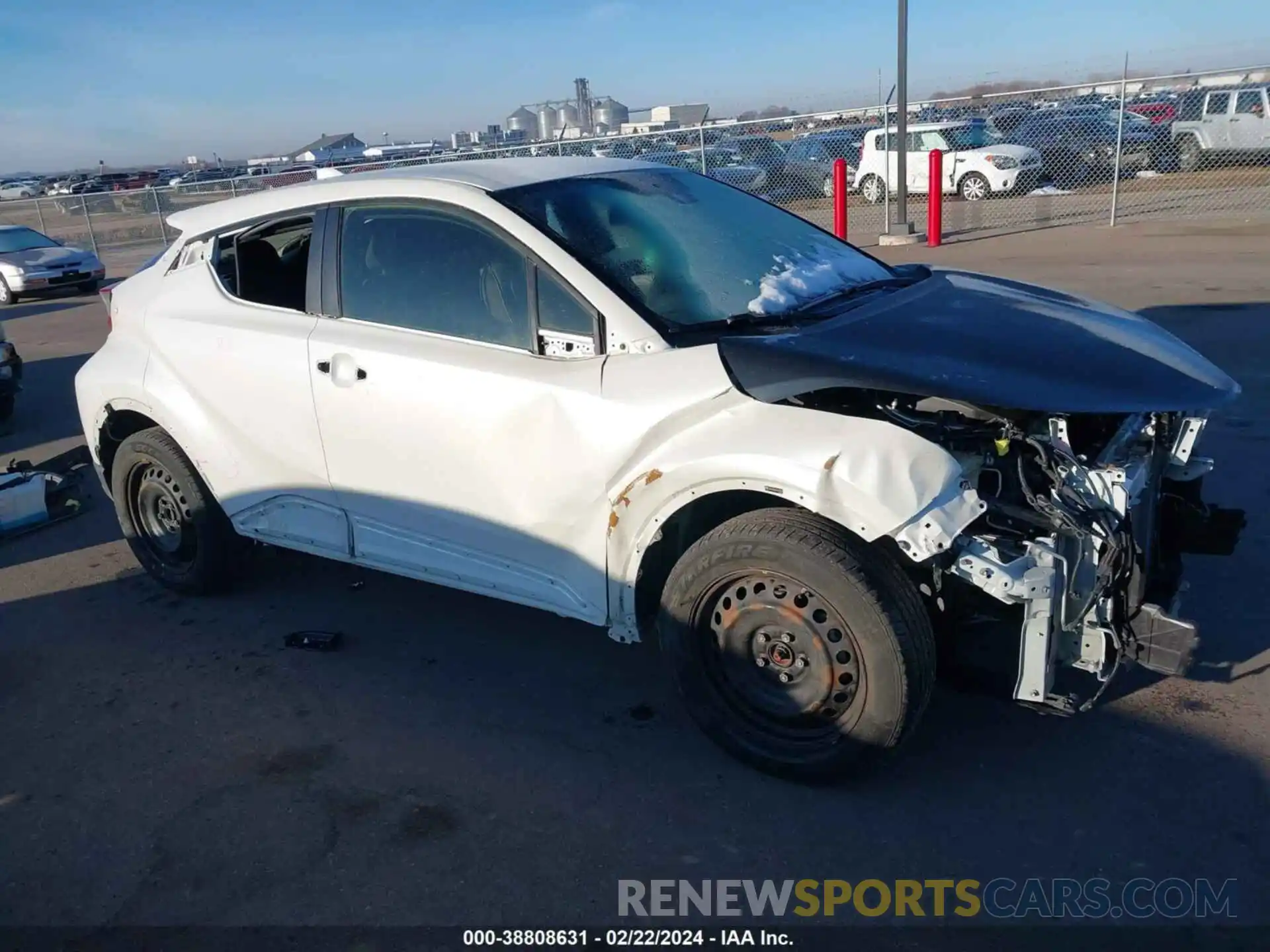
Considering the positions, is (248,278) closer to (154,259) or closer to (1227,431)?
(154,259)

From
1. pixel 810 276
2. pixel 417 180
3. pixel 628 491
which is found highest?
pixel 417 180

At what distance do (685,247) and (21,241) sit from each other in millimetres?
18851

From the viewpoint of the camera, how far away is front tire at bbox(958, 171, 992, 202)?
20.1m

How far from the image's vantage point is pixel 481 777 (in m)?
3.61

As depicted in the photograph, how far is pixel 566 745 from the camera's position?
3773 mm

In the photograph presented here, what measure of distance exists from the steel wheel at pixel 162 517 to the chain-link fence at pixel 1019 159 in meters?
13.7

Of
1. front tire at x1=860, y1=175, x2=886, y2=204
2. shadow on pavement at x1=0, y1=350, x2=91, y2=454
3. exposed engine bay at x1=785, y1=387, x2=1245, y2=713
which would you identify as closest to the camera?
exposed engine bay at x1=785, y1=387, x2=1245, y2=713

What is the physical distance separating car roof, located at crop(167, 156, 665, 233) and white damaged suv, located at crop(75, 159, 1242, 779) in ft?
0.08

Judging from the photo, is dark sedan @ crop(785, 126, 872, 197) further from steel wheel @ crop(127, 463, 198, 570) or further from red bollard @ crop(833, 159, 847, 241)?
steel wheel @ crop(127, 463, 198, 570)

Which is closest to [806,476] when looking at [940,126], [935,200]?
[935,200]

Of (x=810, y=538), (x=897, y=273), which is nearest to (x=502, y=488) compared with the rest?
(x=810, y=538)

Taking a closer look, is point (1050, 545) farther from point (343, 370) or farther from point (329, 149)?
point (329, 149)

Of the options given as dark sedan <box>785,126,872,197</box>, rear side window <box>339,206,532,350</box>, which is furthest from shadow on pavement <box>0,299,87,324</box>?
rear side window <box>339,206,532,350</box>

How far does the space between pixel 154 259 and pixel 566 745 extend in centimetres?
349
